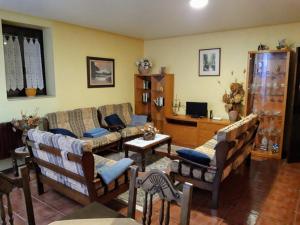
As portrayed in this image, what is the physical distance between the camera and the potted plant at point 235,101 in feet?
15.0

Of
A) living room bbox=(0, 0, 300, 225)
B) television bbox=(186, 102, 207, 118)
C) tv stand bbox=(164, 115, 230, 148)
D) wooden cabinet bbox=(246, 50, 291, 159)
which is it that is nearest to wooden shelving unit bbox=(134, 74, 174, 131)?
living room bbox=(0, 0, 300, 225)

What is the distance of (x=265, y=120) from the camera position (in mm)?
4434

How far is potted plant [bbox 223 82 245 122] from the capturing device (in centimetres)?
456

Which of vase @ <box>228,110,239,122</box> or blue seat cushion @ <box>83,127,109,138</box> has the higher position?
vase @ <box>228,110,239,122</box>

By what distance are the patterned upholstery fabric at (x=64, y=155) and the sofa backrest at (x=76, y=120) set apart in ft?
4.36

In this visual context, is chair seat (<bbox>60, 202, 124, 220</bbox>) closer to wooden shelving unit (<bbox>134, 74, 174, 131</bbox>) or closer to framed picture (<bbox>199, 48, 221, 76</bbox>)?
wooden shelving unit (<bbox>134, 74, 174, 131</bbox>)

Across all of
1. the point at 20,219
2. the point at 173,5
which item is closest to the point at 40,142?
the point at 20,219

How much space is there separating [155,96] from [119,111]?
3.31ft

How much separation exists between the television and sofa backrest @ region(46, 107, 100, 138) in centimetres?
206

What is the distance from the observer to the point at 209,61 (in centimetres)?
506

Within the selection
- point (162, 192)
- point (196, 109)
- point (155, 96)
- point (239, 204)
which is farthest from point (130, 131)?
point (162, 192)

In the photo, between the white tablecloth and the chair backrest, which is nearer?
the chair backrest

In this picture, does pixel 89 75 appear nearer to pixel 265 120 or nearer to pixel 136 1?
pixel 136 1

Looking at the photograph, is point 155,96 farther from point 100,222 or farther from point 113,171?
point 100,222
